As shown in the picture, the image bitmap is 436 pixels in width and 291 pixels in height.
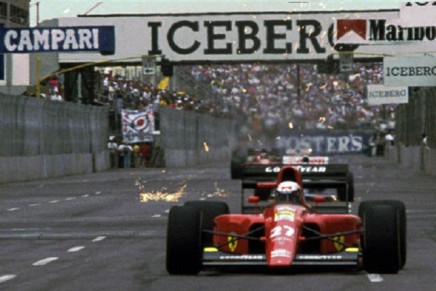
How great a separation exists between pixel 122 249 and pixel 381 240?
669cm

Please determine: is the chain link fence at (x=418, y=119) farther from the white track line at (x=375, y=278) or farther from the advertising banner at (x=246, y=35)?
the white track line at (x=375, y=278)

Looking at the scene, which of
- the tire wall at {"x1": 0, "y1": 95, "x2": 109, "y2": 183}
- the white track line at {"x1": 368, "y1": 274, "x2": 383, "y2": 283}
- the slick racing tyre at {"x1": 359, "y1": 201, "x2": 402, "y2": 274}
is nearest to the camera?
the white track line at {"x1": 368, "y1": 274, "x2": 383, "y2": 283}

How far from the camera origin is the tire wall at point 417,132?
72.7m

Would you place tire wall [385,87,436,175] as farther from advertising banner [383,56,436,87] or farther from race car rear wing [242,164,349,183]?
race car rear wing [242,164,349,183]

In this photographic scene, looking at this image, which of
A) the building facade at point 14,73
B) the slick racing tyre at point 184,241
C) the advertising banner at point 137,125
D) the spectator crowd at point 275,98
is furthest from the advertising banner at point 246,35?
the slick racing tyre at point 184,241

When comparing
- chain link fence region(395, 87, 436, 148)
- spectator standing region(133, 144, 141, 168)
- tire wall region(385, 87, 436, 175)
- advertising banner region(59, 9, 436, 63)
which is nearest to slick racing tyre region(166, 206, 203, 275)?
chain link fence region(395, 87, 436, 148)

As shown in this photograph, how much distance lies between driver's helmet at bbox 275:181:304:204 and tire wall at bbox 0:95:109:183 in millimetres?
43455

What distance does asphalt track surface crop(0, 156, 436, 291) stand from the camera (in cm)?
1645

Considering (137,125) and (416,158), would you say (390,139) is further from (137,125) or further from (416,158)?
(416,158)

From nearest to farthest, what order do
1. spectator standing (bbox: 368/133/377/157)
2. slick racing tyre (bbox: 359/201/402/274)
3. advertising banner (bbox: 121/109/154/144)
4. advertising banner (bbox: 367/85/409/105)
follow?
slick racing tyre (bbox: 359/201/402/274)
advertising banner (bbox: 121/109/154/144)
advertising banner (bbox: 367/85/409/105)
spectator standing (bbox: 368/133/377/157)

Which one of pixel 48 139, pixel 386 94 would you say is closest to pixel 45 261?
pixel 48 139

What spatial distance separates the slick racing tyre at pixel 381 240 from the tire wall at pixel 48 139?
45009 millimetres

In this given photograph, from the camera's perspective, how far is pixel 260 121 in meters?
35.5

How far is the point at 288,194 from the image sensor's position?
1833cm
